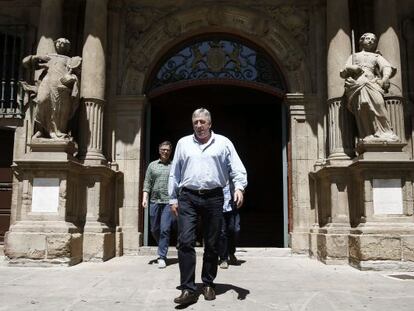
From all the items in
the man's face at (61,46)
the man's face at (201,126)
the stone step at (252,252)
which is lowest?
the stone step at (252,252)

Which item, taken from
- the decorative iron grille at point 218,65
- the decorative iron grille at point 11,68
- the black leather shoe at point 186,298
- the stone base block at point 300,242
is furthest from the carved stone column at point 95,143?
the black leather shoe at point 186,298

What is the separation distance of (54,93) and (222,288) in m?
4.47

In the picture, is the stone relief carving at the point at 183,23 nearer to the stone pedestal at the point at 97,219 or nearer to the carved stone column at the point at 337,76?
the carved stone column at the point at 337,76

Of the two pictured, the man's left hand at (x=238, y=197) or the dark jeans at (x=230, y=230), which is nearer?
the man's left hand at (x=238, y=197)

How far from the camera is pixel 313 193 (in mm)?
9141

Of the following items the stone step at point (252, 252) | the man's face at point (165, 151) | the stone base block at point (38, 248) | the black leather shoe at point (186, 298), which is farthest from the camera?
the stone step at point (252, 252)

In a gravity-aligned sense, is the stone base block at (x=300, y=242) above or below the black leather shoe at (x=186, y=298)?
above

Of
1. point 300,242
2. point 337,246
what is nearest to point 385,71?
point 337,246

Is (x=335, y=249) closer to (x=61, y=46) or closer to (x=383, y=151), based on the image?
(x=383, y=151)

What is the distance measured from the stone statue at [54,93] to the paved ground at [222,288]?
2.24 metres

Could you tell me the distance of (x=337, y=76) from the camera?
8734 mm

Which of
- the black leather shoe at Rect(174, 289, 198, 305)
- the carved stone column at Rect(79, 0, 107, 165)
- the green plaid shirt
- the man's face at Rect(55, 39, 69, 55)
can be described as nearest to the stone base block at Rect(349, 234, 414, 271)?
the green plaid shirt

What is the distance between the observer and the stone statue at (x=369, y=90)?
25.0ft

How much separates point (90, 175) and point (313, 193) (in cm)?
407
